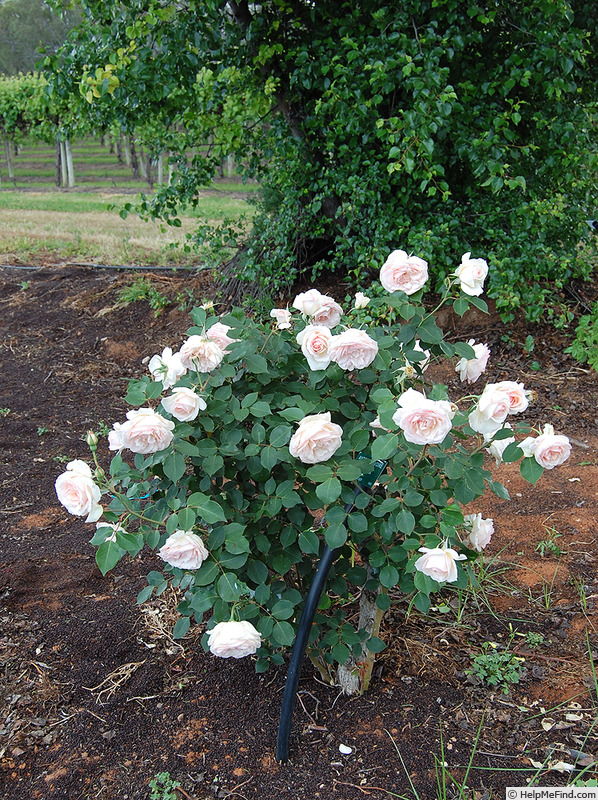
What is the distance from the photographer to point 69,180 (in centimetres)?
2298

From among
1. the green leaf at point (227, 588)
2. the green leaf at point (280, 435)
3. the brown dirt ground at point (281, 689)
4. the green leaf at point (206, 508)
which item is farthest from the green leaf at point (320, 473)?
the brown dirt ground at point (281, 689)

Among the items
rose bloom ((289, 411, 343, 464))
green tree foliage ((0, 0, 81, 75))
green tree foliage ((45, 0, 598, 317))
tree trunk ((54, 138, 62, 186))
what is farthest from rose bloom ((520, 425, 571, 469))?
green tree foliage ((0, 0, 81, 75))

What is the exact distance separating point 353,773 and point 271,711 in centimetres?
33

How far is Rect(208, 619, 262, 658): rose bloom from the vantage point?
1.56 meters

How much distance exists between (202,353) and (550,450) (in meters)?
0.85

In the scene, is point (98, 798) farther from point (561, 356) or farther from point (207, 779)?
point (561, 356)

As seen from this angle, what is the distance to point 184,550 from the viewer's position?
158 centimetres

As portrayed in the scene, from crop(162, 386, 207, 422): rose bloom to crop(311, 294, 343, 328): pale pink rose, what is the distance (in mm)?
387

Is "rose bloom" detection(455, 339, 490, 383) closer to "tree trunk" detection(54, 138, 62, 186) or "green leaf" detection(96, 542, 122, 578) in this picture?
"green leaf" detection(96, 542, 122, 578)

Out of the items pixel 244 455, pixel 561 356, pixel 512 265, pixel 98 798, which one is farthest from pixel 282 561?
pixel 561 356

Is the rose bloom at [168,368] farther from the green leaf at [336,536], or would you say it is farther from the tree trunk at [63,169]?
the tree trunk at [63,169]

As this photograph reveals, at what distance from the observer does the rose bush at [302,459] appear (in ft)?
5.09

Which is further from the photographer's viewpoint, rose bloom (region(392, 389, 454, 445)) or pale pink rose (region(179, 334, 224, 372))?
pale pink rose (region(179, 334, 224, 372))

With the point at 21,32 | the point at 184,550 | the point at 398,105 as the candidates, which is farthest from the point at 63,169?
the point at 184,550
